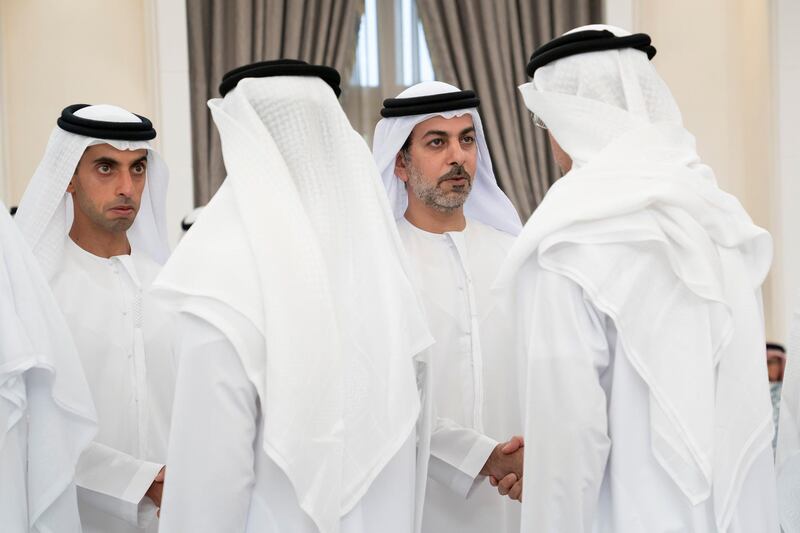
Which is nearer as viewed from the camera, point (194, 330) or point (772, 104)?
point (194, 330)

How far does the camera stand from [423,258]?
3410 mm

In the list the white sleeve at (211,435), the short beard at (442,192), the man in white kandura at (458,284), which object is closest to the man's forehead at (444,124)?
the man in white kandura at (458,284)

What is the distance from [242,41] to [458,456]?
399cm

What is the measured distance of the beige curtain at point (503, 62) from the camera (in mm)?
6656

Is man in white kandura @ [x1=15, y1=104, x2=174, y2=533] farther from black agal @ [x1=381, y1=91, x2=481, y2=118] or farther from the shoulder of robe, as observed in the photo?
the shoulder of robe

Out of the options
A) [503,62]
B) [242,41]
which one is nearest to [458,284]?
[242,41]

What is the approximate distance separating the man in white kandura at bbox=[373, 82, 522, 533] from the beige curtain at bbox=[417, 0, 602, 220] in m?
3.09

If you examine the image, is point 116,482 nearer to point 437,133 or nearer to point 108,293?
point 108,293

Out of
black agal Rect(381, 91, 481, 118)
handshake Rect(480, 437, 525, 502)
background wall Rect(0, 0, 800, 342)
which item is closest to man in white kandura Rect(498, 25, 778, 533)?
handshake Rect(480, 437, 525, 502)

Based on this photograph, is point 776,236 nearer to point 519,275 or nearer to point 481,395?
point 481,395

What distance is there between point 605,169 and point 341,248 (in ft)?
2.09

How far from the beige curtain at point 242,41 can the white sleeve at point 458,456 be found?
141 inches

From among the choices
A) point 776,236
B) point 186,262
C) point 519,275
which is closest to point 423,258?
point 519,275

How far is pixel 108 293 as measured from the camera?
130 inches
